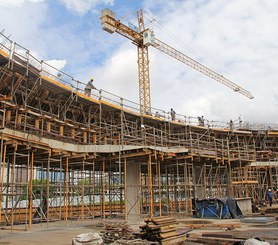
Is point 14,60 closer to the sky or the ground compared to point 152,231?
closer to the sky

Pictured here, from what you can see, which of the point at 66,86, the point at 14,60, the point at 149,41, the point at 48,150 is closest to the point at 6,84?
the point at 14,60

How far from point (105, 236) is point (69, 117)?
46.8 feet

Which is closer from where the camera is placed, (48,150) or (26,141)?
(26,141)

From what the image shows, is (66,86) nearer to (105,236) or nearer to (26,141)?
(26,141)

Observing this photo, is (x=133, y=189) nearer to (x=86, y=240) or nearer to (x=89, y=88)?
(x=89, y=88)

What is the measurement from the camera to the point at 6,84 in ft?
60.5

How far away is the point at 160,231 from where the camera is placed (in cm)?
1054

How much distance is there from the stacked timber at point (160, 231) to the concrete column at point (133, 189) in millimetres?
10717

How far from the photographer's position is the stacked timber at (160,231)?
10.5m

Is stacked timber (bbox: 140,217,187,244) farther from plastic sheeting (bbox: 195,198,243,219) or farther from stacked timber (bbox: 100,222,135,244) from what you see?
plastic sheeting (bbox: 195,198,243,219)

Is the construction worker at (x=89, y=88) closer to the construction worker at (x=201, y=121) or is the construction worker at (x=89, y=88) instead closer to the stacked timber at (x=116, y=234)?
the stacked timber at (x=116, y=234)

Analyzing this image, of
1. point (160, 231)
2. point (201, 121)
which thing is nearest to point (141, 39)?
point (201, 121)

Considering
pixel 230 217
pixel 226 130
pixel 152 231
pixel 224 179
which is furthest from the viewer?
pixel 226 130

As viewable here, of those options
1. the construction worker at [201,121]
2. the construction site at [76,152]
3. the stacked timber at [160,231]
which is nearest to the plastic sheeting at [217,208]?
the construction site at [76,152]
